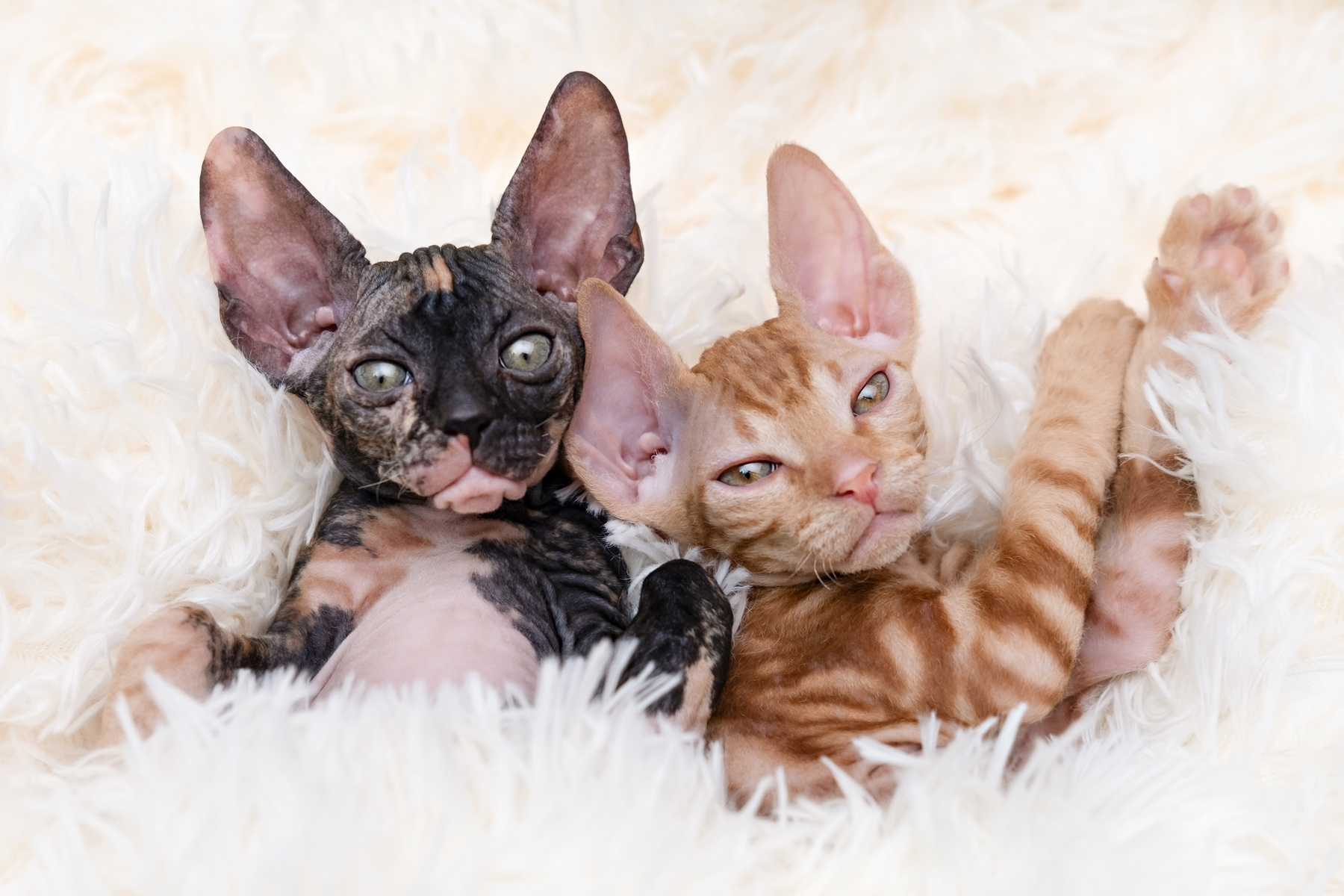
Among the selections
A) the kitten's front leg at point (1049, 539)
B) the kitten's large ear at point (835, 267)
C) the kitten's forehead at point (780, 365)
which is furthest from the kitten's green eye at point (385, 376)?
the kitten's front leg at point (1049, 539)

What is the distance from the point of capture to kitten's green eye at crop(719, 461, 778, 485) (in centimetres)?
114

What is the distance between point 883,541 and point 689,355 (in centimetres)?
44

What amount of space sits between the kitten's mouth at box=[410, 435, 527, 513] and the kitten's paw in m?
0.78

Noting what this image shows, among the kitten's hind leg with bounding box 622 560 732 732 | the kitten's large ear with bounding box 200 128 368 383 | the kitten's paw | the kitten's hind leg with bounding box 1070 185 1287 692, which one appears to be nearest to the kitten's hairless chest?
the kitten's hind leg with bounding box 622 560 732 732

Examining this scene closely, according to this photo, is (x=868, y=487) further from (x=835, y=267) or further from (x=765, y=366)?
(x=835, y=267)

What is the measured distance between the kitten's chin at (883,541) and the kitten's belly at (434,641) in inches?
14.6

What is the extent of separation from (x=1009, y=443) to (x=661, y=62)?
0.76 metres

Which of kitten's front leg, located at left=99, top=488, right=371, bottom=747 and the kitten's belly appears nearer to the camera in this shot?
kitten's front leg, located at left=99, top=488, right=371, bottom=747

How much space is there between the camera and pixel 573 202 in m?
1.31

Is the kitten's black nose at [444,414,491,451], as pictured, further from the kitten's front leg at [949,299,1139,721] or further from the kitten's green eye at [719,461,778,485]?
the kitten's front leg at [949,299,1139,721]

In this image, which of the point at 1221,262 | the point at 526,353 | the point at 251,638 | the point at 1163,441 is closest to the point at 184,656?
the point at 251,638

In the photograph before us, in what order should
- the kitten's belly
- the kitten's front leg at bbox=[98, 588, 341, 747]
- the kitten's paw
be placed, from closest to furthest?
the kitten's front leg at bbox=[98, 588, 341, 747], the kitten's belly, the kitten's paw

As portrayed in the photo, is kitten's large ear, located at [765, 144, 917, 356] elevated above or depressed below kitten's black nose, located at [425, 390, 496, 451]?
above

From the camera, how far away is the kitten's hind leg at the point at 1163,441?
1.17 meters
